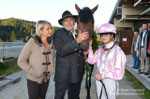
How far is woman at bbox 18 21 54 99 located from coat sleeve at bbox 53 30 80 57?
0.79 ft

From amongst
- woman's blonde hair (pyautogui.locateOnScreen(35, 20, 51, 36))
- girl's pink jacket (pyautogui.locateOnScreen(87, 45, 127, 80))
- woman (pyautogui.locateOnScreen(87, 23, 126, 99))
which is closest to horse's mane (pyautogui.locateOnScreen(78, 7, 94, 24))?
woman (pyautogui.locateOnScreen(87, 23, 126, 99))

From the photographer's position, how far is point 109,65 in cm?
170

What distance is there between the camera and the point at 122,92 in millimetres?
3801

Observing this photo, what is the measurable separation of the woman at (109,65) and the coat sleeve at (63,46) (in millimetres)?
387

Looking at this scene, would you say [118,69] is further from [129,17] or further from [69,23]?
[129,17]

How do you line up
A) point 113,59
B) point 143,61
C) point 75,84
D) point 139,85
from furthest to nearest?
1. point 143,61
2. point 139,85
3. point 75,84
4. point 113,59

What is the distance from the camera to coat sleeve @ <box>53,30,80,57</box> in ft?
5.54

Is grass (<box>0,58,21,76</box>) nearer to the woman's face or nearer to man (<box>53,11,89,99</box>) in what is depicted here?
the woman's face

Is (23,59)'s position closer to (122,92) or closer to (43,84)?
(43,84)

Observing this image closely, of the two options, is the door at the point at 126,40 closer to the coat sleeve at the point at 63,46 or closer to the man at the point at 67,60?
the man at the point at 67,60

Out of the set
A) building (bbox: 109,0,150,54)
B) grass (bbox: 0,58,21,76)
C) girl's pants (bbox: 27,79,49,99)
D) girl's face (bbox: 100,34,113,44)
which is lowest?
grass (bbox: 0,58,21,76)

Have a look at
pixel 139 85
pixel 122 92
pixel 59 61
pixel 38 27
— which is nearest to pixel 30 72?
pixel 59 61

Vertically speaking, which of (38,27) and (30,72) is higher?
(38,27)

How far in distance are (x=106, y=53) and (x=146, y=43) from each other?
12.5 feet
